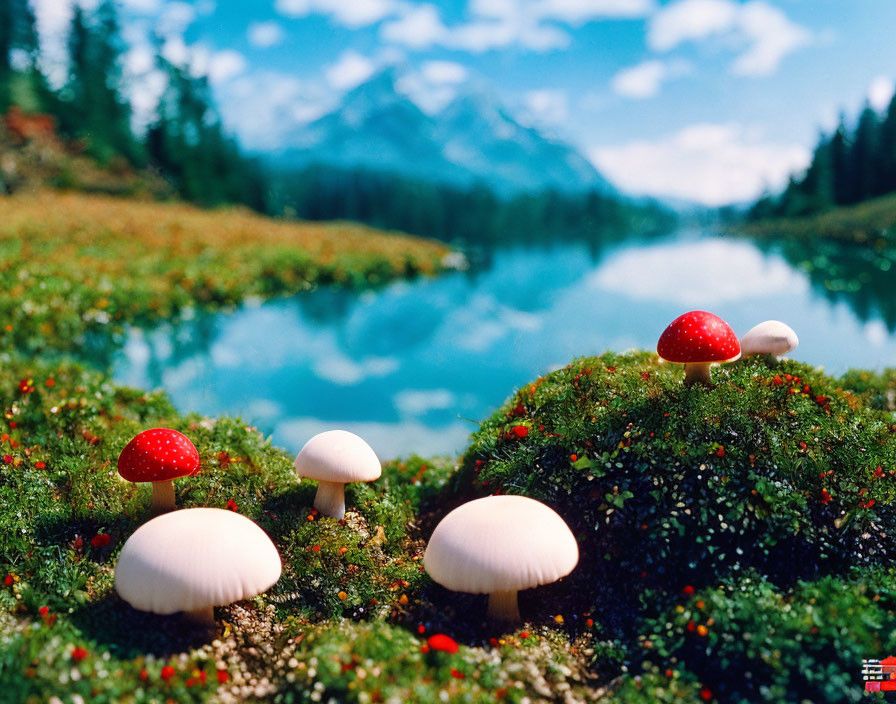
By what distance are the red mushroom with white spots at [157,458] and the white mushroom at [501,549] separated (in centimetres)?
261

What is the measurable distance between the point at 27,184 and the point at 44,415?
138ft

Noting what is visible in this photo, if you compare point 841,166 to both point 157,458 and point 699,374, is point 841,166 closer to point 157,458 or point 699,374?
point 699,374

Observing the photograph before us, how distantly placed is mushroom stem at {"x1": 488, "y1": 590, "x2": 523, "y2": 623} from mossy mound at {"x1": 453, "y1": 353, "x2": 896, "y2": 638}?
28.0 inches

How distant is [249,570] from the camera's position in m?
5.03

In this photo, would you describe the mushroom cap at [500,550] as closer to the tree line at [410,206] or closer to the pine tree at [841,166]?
the tree line at [410,206]

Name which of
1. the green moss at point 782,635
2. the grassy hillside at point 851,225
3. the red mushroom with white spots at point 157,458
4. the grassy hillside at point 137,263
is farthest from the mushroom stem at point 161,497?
the grassy hillside at point 851,225

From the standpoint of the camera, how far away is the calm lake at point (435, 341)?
12562mm

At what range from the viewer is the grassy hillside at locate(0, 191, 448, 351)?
17.0 meters

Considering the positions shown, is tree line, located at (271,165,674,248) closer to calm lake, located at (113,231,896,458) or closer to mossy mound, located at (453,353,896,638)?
calm lake, located at (113,231,896,458)

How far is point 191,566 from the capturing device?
489 centimetres

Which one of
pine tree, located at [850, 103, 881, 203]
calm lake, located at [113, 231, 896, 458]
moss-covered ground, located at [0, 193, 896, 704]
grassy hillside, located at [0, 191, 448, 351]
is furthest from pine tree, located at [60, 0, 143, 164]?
pine tree, located at [850, 103, 881, 203]

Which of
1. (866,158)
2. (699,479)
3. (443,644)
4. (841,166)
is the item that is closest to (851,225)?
(866,158)

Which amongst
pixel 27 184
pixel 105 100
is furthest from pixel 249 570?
pixel 105 100

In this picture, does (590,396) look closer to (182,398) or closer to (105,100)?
(182,398)
